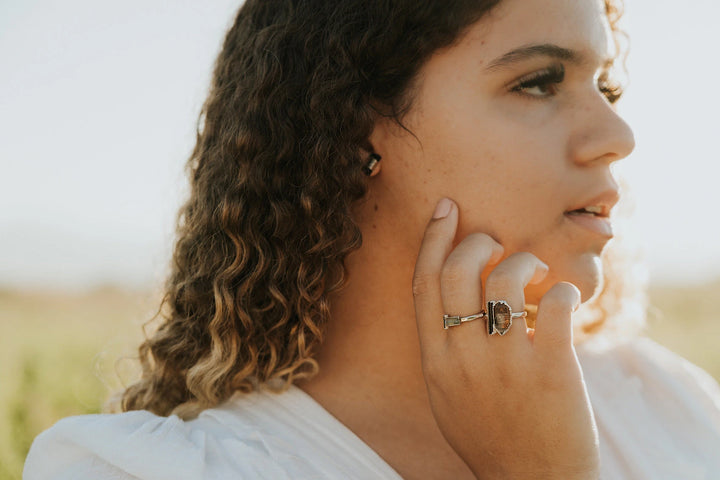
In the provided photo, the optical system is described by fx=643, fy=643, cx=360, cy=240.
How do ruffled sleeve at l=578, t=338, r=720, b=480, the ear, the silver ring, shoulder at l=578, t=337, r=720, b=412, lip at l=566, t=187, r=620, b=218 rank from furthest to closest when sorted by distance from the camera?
shoulder at l=578, t=337, r=720, b=412 < ruffled sleeve at l=578, t=338, r=720, b=480 < the ear < lip at l=566, t=187, r=620, b=218 < the silver ring

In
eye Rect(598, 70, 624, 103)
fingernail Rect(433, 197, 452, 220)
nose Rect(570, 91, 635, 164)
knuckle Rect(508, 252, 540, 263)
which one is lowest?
knuckle Rect(508, 252, 540, 263)

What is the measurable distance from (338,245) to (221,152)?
484mm

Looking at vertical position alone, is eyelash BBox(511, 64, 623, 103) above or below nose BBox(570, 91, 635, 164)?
above

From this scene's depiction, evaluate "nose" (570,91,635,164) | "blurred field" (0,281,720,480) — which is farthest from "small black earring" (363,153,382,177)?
"blurred field" (0,281,720,480)

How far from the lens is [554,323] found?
5.23ft

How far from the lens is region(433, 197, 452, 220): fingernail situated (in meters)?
1.82

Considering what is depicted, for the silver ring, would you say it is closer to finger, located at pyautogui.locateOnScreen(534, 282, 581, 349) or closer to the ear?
finger, located at pyautogui.locateOnScreen(534, 282, 581, 349)

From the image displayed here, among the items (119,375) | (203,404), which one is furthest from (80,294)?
(203,404)

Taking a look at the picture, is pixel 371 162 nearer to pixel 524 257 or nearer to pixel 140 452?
pixel 524 257

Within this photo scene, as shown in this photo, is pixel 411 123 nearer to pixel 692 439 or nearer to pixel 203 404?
pixel 203 404

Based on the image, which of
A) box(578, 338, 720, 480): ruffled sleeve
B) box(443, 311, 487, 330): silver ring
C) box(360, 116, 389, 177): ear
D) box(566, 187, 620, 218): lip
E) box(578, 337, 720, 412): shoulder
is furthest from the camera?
box(578, 337, 720, 412): shoulder

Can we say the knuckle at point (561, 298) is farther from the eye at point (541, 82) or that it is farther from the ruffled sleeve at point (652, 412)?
the ruffled sleeve at point (652, 412)

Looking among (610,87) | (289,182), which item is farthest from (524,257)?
(610,87)

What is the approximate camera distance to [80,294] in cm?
596
